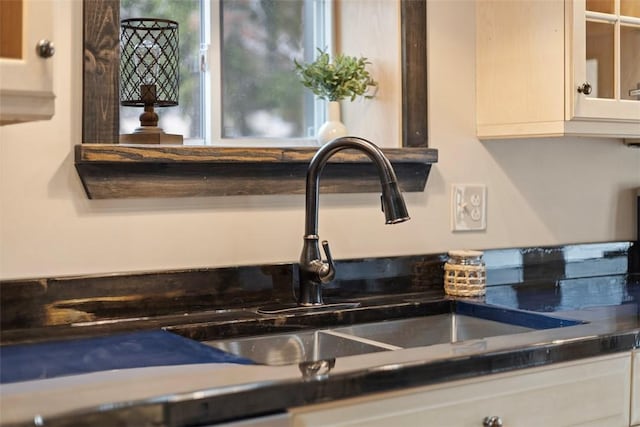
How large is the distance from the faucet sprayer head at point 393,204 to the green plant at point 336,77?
44cm

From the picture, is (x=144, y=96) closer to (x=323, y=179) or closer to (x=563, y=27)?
(x=323, y=179)

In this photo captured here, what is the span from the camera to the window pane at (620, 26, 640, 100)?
2.20 metres

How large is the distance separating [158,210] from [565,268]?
1223 mm

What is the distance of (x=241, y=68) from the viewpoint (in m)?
2.23

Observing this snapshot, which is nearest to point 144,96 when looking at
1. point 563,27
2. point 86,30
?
point 86,30

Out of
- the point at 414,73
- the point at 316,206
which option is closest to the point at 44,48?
the point at 316,206

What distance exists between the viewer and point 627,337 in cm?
169

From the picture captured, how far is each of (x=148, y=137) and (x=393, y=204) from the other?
530 millimetres

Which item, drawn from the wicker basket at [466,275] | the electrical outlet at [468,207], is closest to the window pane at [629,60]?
the electrical outlet at [468,207]

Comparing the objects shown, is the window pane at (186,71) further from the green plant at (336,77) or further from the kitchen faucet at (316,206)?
the kitchen faucet at (316,206)

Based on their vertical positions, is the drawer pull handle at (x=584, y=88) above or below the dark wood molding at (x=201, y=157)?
above

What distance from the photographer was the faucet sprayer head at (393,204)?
1.78m

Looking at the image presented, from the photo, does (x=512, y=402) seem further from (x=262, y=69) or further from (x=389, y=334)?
(x=262, y=69)

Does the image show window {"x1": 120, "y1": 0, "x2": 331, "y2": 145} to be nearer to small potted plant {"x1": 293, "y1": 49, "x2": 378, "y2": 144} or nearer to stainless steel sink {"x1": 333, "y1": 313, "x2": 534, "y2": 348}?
small potted plant {"x1": 293, "y1": 49, "x2": 378, "y2": 144}
